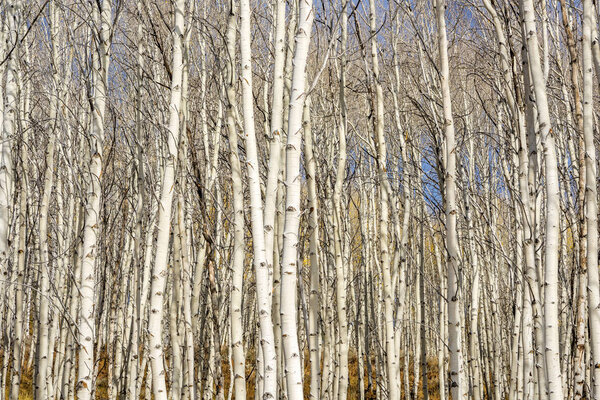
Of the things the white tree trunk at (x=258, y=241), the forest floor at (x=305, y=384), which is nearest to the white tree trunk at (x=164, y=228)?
the white tree trunk at (x=258, y=241)

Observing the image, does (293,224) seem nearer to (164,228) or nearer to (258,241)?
(258,241)

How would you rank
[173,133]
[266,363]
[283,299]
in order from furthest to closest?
[173,133] → [266,363] → [283,299]

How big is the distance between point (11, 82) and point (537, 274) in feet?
14.0

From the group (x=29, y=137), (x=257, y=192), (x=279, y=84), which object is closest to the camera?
(x=257, y=192)

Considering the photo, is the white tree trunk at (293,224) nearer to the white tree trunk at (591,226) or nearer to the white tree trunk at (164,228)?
the white tree trunk at (164,228)

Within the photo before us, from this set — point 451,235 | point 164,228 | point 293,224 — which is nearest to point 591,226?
point 451,235

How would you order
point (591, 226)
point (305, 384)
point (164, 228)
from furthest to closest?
point (305, 384)
point (164, 228)
point (591, 226)

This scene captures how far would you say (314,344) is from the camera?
4.51 metres

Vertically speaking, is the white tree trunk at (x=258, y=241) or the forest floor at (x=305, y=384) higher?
the white tree trunk at (x=258, y=241)

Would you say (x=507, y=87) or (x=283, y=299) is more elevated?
(x=507, y=87)

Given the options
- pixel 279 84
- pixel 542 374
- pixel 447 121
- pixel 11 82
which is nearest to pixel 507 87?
pixel 447 121

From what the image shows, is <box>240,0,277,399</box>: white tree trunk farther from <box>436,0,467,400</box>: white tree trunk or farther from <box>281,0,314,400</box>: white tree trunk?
<box>436,0,467,400</box>: white tree trunk

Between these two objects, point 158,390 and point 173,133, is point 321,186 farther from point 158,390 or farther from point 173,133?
point 158,390

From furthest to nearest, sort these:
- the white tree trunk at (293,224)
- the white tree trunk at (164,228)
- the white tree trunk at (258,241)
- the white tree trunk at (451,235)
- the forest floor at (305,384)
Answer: the forest floor at (305,384), the white tree trunk at (164,228), the white tree trunk at (451,235), the white tree trunk at (258,241), the white tree trunk at (293,224)
